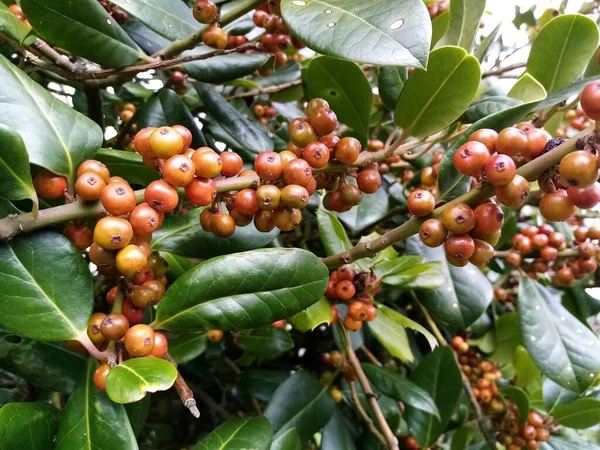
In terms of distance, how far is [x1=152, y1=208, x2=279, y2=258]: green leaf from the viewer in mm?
779

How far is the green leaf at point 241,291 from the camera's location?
66cm

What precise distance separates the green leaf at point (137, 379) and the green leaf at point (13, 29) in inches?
19.7

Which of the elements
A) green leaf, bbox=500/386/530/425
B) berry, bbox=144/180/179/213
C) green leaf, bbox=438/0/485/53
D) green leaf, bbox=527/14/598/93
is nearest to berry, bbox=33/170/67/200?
berry, bbox=144/180/179/213

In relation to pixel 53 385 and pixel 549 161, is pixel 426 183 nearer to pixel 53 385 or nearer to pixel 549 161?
pixel 549 161

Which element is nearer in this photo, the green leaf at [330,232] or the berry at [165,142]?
the berry at [165,142]

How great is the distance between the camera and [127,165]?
2.49ft

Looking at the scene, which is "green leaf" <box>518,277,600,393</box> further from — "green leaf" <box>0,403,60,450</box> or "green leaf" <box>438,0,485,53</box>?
"green leaf" <box>0,403,60,450</box>

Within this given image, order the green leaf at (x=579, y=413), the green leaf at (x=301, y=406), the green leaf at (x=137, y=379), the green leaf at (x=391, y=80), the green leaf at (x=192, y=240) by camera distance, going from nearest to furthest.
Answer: the green leaf at (x=137, y=379)
the green leaf at (x=192, y=240)
the green leaf at (x=391, y=80)
the green leaf at (x=301, y=406)
the green leaf at (x=579, y=413)

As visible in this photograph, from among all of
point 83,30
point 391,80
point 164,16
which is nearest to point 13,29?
point 83,30

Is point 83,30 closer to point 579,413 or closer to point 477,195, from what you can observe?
point 477,195

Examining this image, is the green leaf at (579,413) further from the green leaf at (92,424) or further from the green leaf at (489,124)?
the green leaf at (92,424)

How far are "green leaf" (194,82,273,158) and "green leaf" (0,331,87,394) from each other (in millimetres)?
504

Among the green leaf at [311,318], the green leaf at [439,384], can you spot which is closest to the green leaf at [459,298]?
the green leaf at [439,384]

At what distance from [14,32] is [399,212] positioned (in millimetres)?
908
